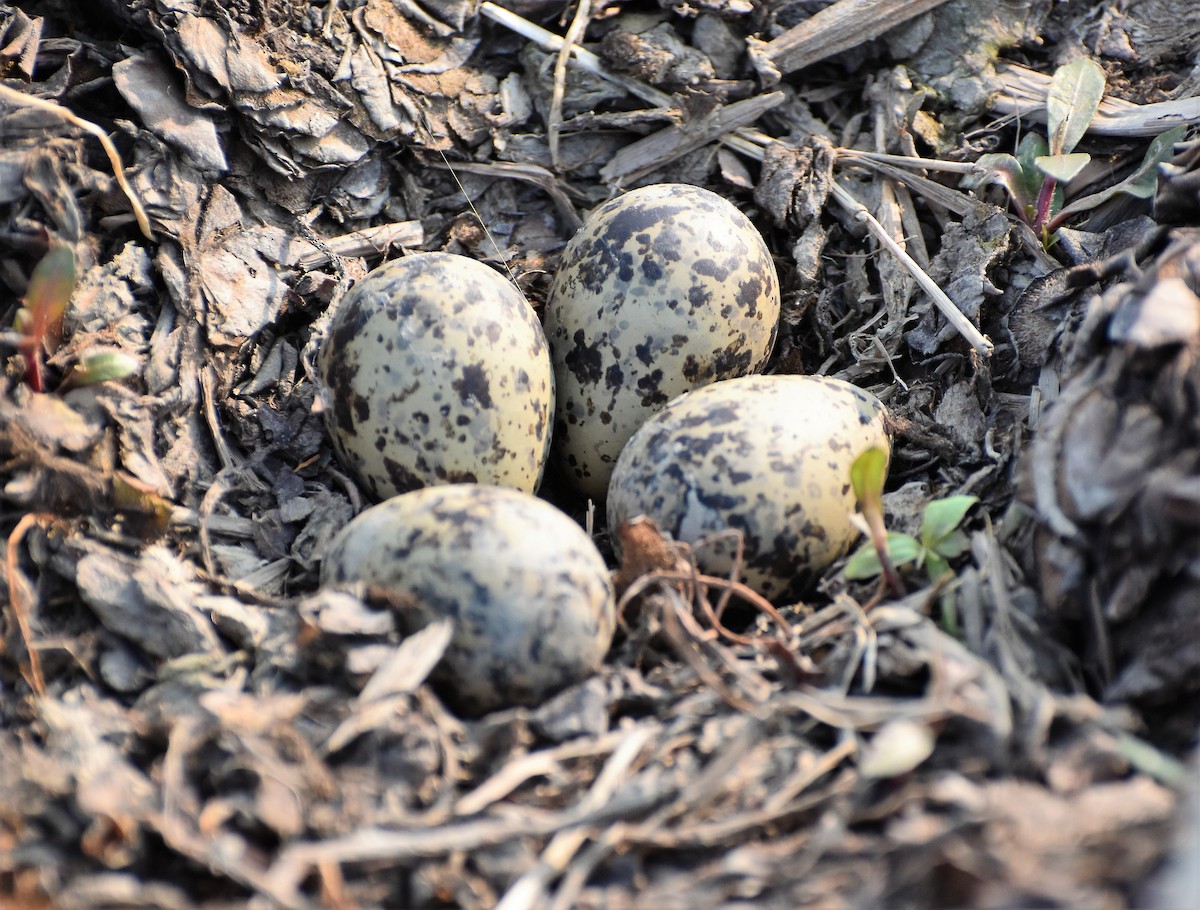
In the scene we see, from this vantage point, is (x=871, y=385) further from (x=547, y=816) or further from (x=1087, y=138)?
(x=547, y=816)

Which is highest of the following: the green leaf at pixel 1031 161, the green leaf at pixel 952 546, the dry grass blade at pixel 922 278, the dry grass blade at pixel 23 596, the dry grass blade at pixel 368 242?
the green leaf at pixel 1031 161

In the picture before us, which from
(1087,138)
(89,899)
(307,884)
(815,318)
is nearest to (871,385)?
(815,318)

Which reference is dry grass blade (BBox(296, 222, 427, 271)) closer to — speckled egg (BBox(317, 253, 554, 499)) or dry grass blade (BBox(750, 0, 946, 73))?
speckled egg (BBox(317, 253, 554, 499))

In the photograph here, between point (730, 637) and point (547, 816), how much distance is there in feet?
1.60

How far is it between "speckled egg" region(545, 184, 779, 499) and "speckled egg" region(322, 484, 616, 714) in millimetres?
609

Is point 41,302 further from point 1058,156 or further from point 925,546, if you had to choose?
point 1058,156

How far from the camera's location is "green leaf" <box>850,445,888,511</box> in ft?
5.46

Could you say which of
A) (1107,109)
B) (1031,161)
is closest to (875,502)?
(1031,161)

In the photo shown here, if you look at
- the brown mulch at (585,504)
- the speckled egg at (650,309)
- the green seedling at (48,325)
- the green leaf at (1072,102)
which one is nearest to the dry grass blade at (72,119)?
the brown mulch at (585,504)

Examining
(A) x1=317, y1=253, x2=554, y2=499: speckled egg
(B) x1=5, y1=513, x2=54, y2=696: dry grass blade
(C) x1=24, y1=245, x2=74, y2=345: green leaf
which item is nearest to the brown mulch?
(B) x1=5, y1=513, x2=54, y2=696: dry grass blade

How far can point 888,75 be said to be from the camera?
269cm

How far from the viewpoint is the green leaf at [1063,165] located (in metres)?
2.22

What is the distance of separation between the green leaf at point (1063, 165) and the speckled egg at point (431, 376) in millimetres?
1277

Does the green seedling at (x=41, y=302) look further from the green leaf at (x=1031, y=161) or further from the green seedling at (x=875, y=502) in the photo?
the green leaf at (x=1031, y=161)
